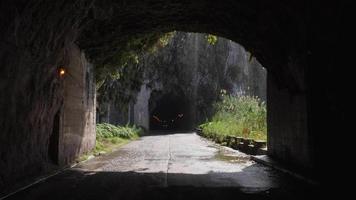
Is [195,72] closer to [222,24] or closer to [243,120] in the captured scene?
[243,120]

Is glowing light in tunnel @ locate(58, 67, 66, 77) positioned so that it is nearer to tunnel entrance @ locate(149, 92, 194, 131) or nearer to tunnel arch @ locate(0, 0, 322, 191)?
tunnel arch @ locate(0, 0, 322, 191)

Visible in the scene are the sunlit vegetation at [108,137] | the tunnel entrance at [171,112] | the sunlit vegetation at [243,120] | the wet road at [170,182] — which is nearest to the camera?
the wet road at [170,182]

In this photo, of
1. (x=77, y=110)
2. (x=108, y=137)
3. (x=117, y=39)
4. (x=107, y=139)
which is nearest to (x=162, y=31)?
(x=117, y=39)

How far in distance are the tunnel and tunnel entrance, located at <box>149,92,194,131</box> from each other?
34804 mm

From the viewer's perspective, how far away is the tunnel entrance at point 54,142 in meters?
13.4

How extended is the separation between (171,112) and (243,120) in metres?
39.2

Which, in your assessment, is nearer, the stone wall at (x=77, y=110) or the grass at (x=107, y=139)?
the stone wall at (x=77, y=110)

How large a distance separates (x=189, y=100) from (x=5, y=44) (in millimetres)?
44448

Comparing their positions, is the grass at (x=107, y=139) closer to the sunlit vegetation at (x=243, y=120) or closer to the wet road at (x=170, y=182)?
the wet road at (x=170, y=182)

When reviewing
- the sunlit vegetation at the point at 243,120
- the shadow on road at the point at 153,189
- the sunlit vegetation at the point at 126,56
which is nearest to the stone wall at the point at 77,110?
the sunlit vegetation at the point at 126,56

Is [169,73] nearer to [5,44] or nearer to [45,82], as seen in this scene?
[45,82]

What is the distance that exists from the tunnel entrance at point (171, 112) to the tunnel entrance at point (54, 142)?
3789 cm

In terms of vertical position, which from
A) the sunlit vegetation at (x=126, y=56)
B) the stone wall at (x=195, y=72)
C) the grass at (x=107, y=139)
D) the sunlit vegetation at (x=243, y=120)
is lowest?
the grass at (x=107, y=139)

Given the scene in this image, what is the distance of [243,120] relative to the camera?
85.8ft
